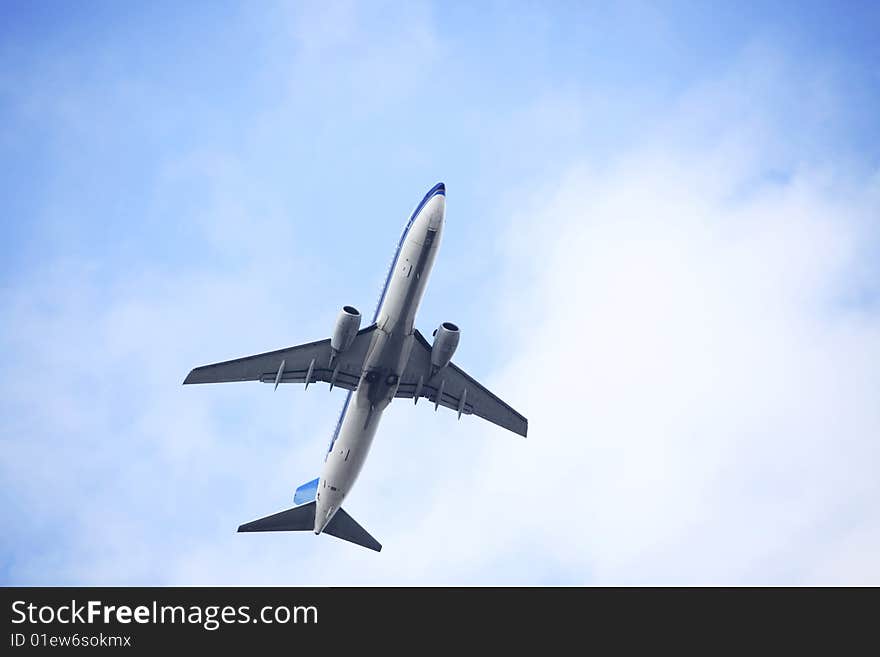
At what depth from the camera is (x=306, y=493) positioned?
44500mm

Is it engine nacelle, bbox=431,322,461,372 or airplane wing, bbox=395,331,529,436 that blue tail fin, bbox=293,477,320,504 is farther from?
engine nacelle, bbox=431,322,461,372

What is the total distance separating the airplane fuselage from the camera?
33281 mm

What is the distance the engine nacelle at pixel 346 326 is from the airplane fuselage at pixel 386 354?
112 centimetres

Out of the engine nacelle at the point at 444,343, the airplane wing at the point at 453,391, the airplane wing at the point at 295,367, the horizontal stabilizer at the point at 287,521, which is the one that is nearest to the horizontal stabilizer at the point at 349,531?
the horizontal stabilizer at the point at 287,521

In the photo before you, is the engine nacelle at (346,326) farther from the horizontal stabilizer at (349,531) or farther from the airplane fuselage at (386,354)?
the horizontal stabilizer at (349,531)

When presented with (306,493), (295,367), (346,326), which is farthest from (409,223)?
(306,493)

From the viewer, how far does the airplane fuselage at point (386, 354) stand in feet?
109

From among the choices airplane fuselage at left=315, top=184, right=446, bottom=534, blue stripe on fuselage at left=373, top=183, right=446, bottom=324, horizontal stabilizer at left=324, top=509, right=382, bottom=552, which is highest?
blue stripe on fuselage at left=373, top=183, right=446, bottom=324

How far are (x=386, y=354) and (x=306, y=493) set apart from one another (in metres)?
12.7

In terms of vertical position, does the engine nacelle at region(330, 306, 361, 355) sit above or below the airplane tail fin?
above

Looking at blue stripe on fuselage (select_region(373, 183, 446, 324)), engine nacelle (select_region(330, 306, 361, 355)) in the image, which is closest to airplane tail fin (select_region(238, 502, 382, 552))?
engine nacelle (select_region(330, 306, 361, 355))

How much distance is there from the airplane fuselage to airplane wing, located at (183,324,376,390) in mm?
999

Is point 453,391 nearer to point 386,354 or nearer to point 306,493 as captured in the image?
point 386,354
